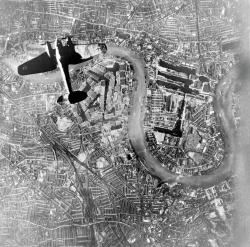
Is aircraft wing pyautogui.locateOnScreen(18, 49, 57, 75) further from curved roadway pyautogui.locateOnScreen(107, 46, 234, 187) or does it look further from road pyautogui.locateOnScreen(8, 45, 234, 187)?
curved roadway pyautogui.locateOnScreen(107, 46, 234, 187)

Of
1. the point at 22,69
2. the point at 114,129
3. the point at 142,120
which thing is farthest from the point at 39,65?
the point at 142,120

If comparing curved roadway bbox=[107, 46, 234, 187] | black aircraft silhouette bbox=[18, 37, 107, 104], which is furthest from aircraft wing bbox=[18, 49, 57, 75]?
curved roadway bbox=[107, 46, 234, 187]

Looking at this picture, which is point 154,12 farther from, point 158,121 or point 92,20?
point 158,121

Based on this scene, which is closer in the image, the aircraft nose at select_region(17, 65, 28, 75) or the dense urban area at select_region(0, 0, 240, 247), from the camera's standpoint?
the dense urban area at select_region(0, 0, 240, 247)

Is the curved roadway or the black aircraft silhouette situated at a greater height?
the black aircraft silhouette

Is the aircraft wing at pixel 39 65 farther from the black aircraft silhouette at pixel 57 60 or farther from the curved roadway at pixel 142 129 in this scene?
the curved roadway at pixel 142 129

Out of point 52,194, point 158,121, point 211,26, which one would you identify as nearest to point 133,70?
point 158,121
